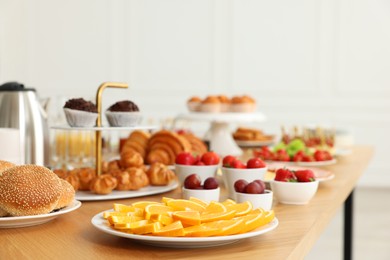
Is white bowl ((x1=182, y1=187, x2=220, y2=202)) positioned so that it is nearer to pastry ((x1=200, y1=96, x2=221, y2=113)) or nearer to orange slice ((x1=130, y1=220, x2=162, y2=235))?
orange slice ((x1=130, y1=220, x2=162, y2=235))

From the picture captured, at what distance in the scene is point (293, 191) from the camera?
157 cm

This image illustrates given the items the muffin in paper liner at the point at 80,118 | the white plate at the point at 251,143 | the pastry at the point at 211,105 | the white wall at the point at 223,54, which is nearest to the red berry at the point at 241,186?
the muffin in paper liner at the point at 80,118

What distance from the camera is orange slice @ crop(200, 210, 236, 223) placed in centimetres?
112

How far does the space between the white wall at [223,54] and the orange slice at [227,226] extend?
5851 mm

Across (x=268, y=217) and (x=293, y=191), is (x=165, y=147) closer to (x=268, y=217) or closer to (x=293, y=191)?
(x=293, y=191)

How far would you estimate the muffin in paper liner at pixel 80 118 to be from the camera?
62.8 inches

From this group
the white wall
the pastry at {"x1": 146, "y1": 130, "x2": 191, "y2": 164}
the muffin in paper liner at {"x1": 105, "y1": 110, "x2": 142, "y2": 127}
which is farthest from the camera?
the white wall

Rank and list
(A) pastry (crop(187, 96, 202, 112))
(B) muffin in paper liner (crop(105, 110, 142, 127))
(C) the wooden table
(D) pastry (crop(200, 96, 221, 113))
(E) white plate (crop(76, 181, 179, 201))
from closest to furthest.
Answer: (C) the wooden table, (E) white plate (crop(76, 181, 179, 201)), (B) muffin in paper liner (crop(105, 110, 142, 127)), (D) pastry (crop(200, 96, 221, 113)), (A) pastry (crop(187, 96, 202, 112))

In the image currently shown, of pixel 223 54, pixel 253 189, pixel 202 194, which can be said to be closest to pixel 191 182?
pixel 202 194

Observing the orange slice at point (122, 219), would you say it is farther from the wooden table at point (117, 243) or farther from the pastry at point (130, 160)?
the pastry at point (130, 160)

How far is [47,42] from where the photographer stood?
7492mm

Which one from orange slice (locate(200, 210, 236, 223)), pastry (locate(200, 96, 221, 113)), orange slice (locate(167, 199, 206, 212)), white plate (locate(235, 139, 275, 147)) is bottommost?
white plate (locate(235, 139, 275, 147))

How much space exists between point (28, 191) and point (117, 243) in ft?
0.70

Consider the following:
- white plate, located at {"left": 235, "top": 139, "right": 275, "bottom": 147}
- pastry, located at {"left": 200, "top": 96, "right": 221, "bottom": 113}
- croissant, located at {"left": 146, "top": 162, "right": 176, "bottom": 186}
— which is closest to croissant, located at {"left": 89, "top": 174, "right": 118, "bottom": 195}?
croissant, located at {"left": 146, "top": 162, "right": 176, "bottom": 186}
